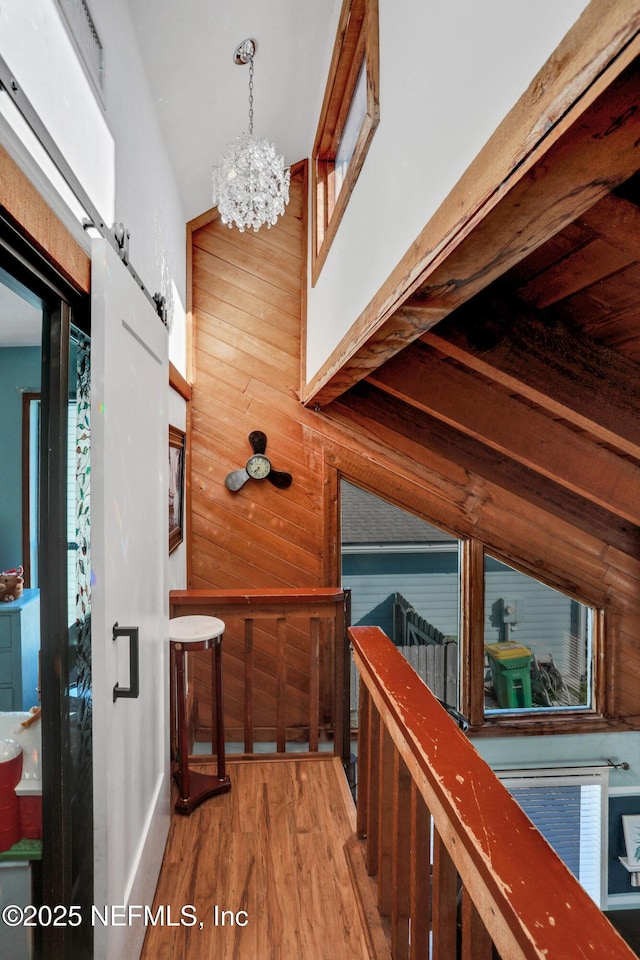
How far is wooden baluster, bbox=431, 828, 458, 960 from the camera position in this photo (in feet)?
3.62

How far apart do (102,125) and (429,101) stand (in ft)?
3.07

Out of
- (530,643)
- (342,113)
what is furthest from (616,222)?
(530,643)

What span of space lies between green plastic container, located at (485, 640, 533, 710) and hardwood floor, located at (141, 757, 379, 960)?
79.2 inches

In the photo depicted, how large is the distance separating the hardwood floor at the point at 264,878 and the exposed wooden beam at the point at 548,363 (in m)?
1.83

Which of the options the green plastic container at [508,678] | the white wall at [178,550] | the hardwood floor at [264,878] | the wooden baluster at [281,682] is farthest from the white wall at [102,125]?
the green plastic container at [508,678]

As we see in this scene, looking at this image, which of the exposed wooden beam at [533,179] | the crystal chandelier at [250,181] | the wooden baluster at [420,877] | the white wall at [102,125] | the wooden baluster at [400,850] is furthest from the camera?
the crystal chandelier at [250,181]

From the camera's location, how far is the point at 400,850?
4.82 ft

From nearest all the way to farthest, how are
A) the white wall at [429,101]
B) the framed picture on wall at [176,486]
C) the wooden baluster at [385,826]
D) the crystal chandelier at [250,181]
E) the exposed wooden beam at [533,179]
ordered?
the exposed wooden beam at [533,179], the white wall at [429,101], the wooden baluster at [385,826], the crystal chandelier at [250,181], the framed picture on wall at [176,486]

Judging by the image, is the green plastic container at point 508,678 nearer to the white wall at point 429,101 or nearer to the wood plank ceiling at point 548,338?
the wood plank ceiling at point 548,338

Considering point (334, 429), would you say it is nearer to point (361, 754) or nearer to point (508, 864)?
point (361, 754)

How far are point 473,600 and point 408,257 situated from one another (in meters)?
3.07

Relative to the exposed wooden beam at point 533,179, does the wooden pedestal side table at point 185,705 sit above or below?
below

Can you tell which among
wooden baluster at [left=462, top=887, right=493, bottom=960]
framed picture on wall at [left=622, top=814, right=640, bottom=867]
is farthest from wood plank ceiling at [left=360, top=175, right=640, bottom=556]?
framed picture on wall at [left=622, top=814, right=640, bottom=867]

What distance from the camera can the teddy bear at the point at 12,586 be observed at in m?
1.12
